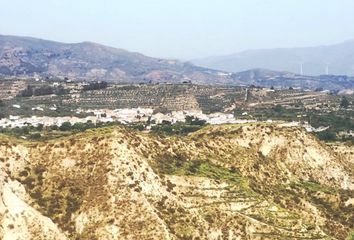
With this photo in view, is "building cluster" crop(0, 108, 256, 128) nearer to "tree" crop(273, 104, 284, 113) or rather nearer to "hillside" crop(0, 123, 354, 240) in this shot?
"tree" crop(273, 104, 284, 113)

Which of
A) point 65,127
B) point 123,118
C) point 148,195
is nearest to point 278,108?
point 123,118

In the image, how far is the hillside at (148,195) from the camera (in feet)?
173

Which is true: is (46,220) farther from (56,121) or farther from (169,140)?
(56,121)

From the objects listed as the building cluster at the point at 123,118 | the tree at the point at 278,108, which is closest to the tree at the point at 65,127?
the building cluster at the point at 123,118

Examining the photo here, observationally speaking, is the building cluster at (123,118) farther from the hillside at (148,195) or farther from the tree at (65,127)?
the hillside at (148,195)

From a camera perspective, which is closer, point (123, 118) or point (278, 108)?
point (123, 118)

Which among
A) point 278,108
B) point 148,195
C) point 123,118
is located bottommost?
point 278,108

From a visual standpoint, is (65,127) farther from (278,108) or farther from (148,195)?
(278,108)

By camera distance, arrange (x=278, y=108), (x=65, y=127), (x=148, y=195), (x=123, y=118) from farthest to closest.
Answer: (x=278, y=108)
(x=123, y=118)
(x=65, y=127)
(x=148, y=195)

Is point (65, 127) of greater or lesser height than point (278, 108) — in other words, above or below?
above

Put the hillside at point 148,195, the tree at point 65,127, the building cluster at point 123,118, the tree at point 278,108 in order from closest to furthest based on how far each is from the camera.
Answer: the hillside at point 148,195 < the tree at point 65,127 < the building cluster at point 123,118 < the tree at point 278,108

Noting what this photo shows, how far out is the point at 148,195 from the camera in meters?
56.4

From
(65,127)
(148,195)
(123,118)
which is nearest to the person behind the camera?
(148,195)

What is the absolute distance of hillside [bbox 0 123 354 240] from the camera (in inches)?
2077
